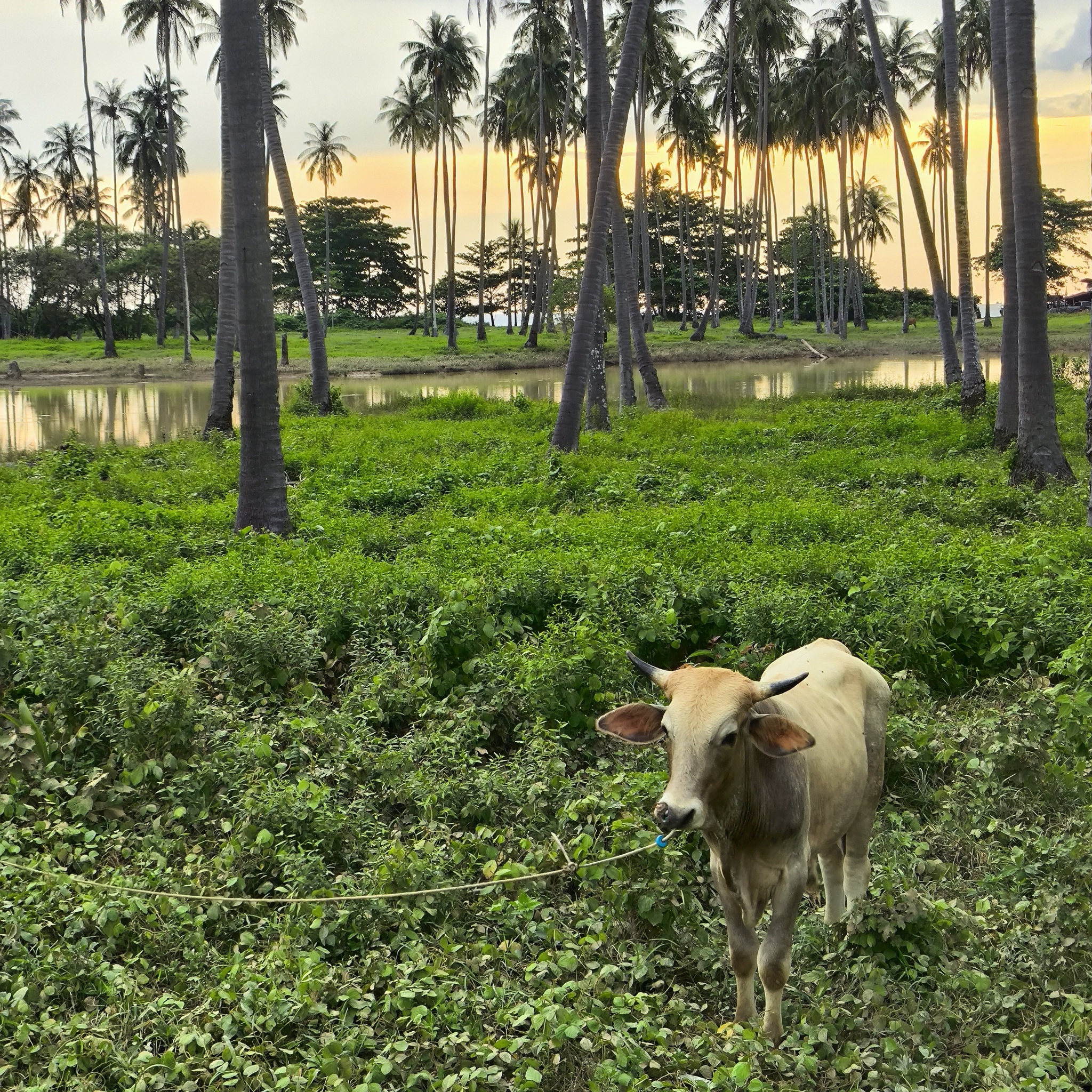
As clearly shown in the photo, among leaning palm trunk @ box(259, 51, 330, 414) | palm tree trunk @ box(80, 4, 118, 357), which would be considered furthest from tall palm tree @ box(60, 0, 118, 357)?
leaning palm trunk @ box(259, 51, 330, 414)

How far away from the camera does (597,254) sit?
638 inches

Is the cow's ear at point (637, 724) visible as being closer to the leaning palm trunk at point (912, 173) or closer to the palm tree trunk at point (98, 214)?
the leaning palm trunk at point (912, 173)

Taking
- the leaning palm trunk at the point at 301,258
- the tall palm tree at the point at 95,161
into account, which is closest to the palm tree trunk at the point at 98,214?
the tall palm tree at the point at 95,161

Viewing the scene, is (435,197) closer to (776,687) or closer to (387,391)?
(387,391)

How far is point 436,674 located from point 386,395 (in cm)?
2932

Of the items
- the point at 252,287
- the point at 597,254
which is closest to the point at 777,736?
the point at 252,287

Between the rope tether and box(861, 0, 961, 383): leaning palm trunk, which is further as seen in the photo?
box(861, 0, 961, 383): leaning palm trunk

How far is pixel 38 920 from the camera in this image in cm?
481

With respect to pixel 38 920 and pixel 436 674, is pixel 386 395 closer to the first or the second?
pixel 436 674

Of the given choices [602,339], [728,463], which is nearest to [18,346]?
[602,339]

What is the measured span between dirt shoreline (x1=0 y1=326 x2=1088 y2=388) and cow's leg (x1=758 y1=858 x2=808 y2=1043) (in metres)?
43.4

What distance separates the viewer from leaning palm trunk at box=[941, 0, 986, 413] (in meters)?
18.5

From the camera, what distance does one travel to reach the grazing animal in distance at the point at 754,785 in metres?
3.75

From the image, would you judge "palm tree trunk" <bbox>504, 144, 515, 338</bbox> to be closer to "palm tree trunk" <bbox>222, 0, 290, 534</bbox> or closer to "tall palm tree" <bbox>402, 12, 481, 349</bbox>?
"tall palm tree" <bbox>402, 12, 481, 349</bbox>
